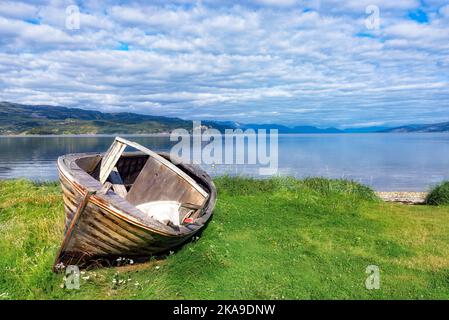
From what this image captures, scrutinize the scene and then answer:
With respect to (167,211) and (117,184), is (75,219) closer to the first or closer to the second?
(167,211)

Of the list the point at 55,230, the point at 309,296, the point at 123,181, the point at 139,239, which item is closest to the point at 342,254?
the point at 309,296

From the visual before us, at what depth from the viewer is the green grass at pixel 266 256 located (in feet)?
24.6

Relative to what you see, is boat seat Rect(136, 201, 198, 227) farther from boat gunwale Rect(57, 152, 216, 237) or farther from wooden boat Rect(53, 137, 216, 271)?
boat gunwale Rect(57, 152, 216, 237)

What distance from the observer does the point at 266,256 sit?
9.59m

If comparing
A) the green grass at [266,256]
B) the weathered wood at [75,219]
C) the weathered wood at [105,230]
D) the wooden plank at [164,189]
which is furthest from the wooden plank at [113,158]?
the weathered wood at [75,219]

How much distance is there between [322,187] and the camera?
18047mm

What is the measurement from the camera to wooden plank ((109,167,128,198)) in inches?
529

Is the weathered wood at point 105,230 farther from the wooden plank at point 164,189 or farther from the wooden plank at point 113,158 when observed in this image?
the wooden plank at point 164,189

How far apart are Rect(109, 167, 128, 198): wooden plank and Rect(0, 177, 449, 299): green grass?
6.47 feet

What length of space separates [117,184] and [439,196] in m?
14.2
